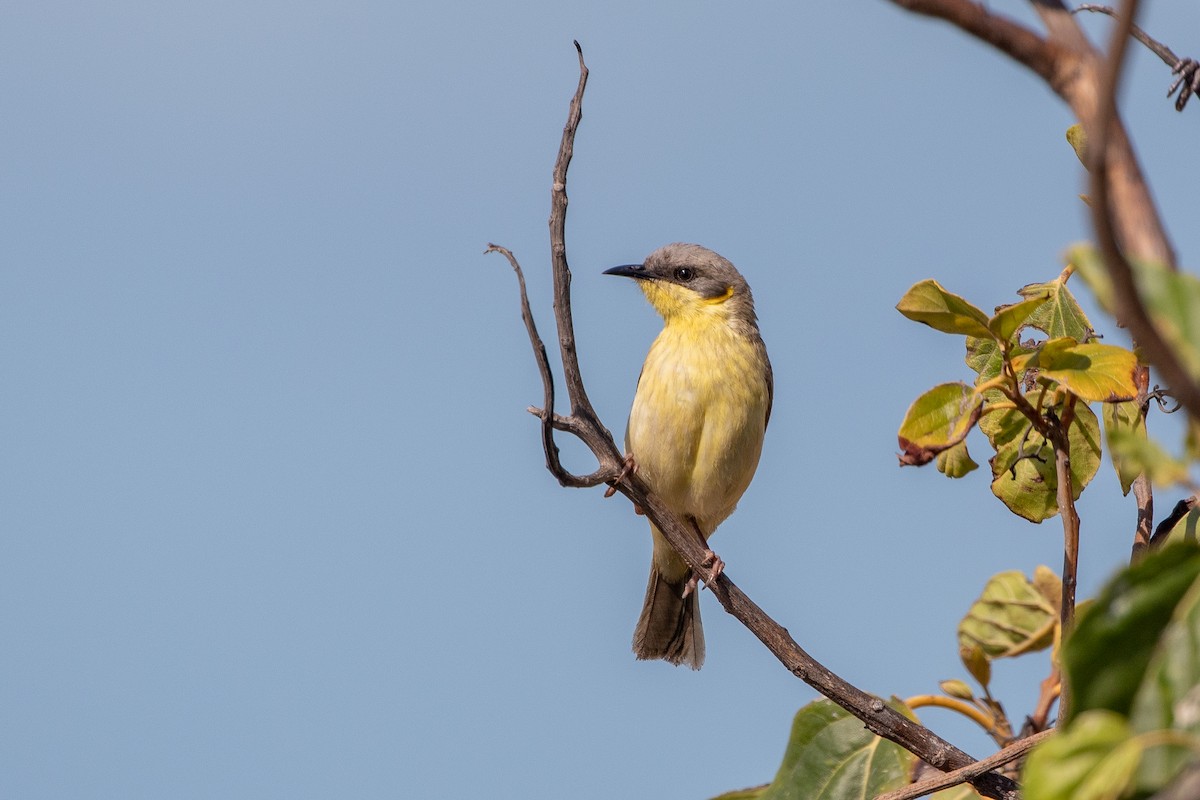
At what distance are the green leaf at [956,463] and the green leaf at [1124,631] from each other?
6.10 feet

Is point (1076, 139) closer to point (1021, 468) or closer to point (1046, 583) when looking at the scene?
point (1021, 468)

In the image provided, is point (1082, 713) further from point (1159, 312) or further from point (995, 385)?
point (995, 385)

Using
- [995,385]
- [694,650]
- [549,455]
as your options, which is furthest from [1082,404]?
[694,650]

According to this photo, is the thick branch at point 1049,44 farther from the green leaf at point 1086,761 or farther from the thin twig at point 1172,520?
the thin twig at point 1172,520

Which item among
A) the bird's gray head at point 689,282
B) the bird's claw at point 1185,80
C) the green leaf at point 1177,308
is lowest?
the green leaf at point 1177,308

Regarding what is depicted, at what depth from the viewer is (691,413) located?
6.73 metres

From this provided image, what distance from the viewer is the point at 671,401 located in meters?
6.75

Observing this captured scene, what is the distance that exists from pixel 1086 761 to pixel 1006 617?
3.09 m

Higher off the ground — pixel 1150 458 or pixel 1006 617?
pixel 1150 458

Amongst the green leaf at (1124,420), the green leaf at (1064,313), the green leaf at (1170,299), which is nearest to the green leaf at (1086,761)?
the green leaf at (1170,299)

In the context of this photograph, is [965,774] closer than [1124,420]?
Yes

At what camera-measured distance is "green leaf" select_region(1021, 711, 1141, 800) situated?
140 cm

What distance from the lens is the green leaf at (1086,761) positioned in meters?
1.40

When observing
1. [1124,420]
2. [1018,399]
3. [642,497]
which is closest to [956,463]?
[1124,420]
